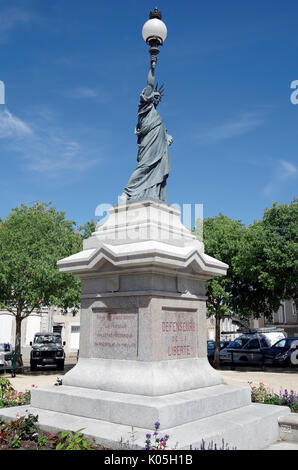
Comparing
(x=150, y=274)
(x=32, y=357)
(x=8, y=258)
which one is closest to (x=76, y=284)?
(x=8, y=258)

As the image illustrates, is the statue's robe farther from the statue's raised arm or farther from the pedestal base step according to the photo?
the pedestal base step

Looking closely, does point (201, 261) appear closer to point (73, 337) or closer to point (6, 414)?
point (6, 414)

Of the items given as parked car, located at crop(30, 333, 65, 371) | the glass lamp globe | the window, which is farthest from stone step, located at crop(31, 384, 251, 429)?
the window

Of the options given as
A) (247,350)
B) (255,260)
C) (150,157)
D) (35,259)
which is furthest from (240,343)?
(150,157)

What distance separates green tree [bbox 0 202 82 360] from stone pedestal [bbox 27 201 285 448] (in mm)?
11067

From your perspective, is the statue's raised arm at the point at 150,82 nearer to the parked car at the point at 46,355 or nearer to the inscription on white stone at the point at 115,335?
the inscription on white stone at the point at 115,335

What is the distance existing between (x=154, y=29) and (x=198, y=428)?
698 centimetres

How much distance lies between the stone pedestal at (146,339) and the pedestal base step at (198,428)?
0.13 feet

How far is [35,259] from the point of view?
61.8 ft

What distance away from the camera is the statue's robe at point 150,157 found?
26.0 ft

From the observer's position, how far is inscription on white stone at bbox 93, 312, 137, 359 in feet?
21.4

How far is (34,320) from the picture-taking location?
124 ft

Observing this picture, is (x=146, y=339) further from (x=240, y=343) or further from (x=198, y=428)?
(x=240, y=343)
